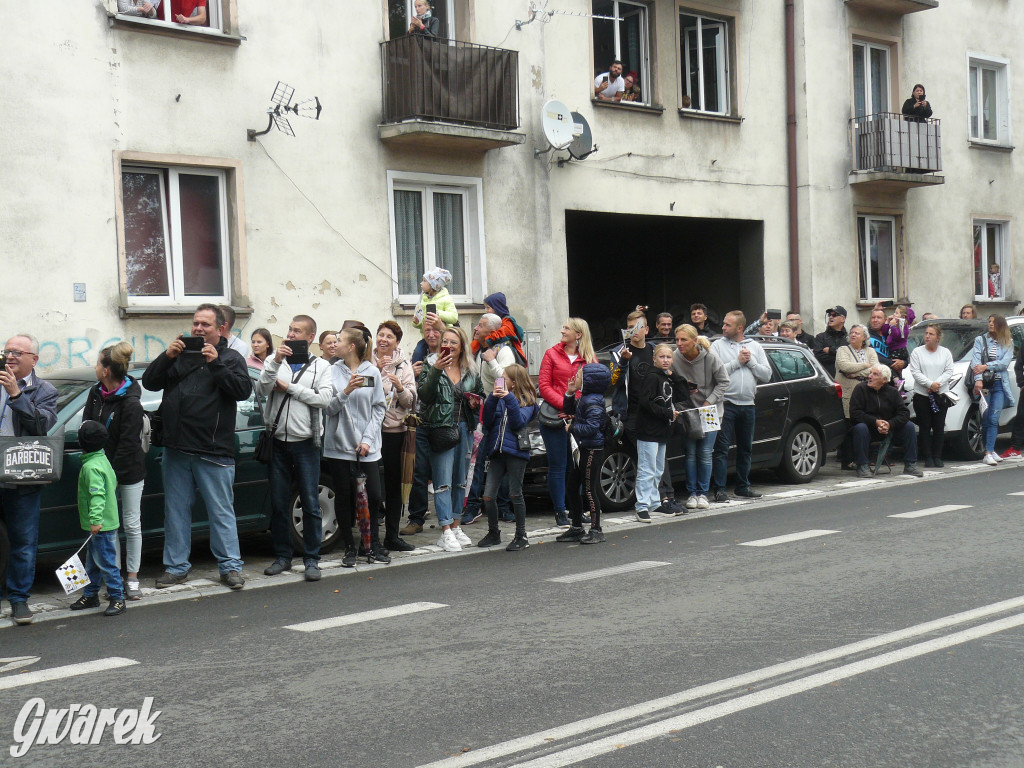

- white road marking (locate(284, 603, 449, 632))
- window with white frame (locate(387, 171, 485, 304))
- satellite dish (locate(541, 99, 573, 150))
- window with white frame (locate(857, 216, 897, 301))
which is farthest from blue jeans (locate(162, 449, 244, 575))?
window with white frame (locate(857, 216, 897, 301))

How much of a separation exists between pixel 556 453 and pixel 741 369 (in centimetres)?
304

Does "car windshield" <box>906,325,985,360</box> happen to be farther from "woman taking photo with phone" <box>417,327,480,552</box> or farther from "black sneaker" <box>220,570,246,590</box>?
"black sneaker" <box>220,570,246,590</box>

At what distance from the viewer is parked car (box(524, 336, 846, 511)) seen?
13.0 metres

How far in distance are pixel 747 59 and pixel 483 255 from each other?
21.7 ft

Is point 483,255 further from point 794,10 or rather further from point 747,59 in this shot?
point 794,10

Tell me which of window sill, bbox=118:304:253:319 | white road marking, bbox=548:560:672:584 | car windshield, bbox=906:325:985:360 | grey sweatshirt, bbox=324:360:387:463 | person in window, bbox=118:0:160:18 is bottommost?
white road marking, bbox=548:560:672:584

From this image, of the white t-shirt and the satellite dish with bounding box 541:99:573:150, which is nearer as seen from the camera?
the satellite dish with bounding box 541:99:573:150

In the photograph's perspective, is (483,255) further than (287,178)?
Yes

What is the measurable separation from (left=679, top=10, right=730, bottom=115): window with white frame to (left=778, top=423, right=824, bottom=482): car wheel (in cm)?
731

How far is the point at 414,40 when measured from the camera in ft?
48.8

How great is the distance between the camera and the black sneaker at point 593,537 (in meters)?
9.93

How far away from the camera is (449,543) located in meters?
9.83

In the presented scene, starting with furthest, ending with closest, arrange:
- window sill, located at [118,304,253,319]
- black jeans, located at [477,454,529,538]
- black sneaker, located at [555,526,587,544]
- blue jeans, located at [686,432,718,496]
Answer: window sill, located at [118,304,253,319], blue jeans, located at [686,432,718,496], black sneaker, located at [555,526,587,544], black jeans, located at [477,454,529,538]

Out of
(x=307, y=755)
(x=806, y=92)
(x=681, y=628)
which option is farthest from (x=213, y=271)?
(x=806, y=92)
